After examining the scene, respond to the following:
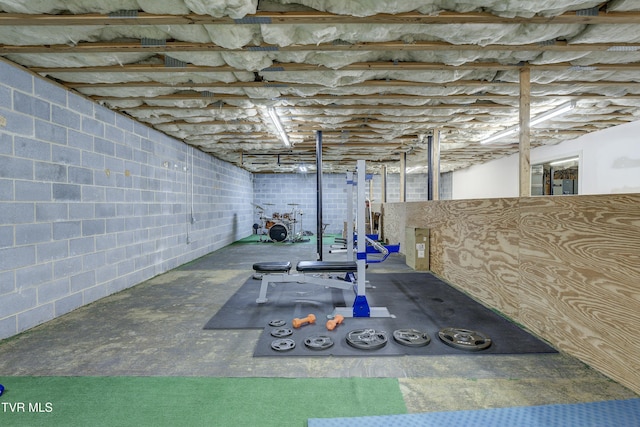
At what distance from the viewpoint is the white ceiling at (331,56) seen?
7.34 ft

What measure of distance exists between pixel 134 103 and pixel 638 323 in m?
5.48

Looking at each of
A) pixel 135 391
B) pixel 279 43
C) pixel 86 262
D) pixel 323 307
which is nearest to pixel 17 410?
pixel 135 391

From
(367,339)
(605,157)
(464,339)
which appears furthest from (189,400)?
(605,157)

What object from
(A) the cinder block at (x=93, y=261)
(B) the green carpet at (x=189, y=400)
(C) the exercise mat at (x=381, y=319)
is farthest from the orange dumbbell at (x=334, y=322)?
(A) the cinder block at (x=93, y=261)

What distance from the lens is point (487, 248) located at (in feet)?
11.8

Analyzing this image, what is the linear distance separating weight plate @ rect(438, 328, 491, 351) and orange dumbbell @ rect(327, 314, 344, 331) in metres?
0.95

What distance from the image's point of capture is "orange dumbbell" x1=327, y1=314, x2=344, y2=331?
2.89 m

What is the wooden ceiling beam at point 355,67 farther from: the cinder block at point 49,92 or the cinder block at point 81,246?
the cinder block at point 81,246

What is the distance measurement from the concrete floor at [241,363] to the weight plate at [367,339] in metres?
0.16

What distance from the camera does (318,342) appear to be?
102 inches

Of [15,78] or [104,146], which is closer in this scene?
[15,78]

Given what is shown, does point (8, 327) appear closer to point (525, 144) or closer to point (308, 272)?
point (308, 272)

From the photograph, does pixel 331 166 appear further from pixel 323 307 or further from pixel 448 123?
pixel 323 307

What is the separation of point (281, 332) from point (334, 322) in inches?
21.1
